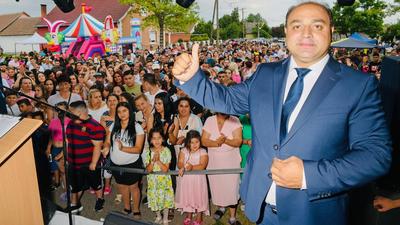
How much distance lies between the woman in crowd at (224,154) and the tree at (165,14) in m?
32.9

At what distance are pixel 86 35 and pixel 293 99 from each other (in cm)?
2085

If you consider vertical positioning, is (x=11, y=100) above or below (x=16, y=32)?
below

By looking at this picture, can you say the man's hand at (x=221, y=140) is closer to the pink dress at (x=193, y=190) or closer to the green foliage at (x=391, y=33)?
the pink dress at (x=193, y=190)

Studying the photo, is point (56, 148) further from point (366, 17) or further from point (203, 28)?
point (203, 28)

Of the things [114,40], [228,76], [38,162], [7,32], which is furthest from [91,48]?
[7,32]

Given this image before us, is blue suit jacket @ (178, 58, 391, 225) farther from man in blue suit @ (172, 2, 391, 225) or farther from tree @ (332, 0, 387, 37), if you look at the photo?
tree @ (332, 0, 387, 37)

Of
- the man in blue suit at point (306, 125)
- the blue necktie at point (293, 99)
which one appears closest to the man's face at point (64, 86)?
the man in blue suit at point (306, 125)

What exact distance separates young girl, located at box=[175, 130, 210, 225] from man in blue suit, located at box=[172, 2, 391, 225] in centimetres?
255

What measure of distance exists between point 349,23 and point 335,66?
42410 mm

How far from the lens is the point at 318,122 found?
1.41 metres

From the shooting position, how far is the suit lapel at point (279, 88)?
152cm

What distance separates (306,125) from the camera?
143 cm

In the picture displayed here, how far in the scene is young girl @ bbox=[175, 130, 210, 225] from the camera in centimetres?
423

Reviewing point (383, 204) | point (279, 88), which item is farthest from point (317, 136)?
point (383, 204)
